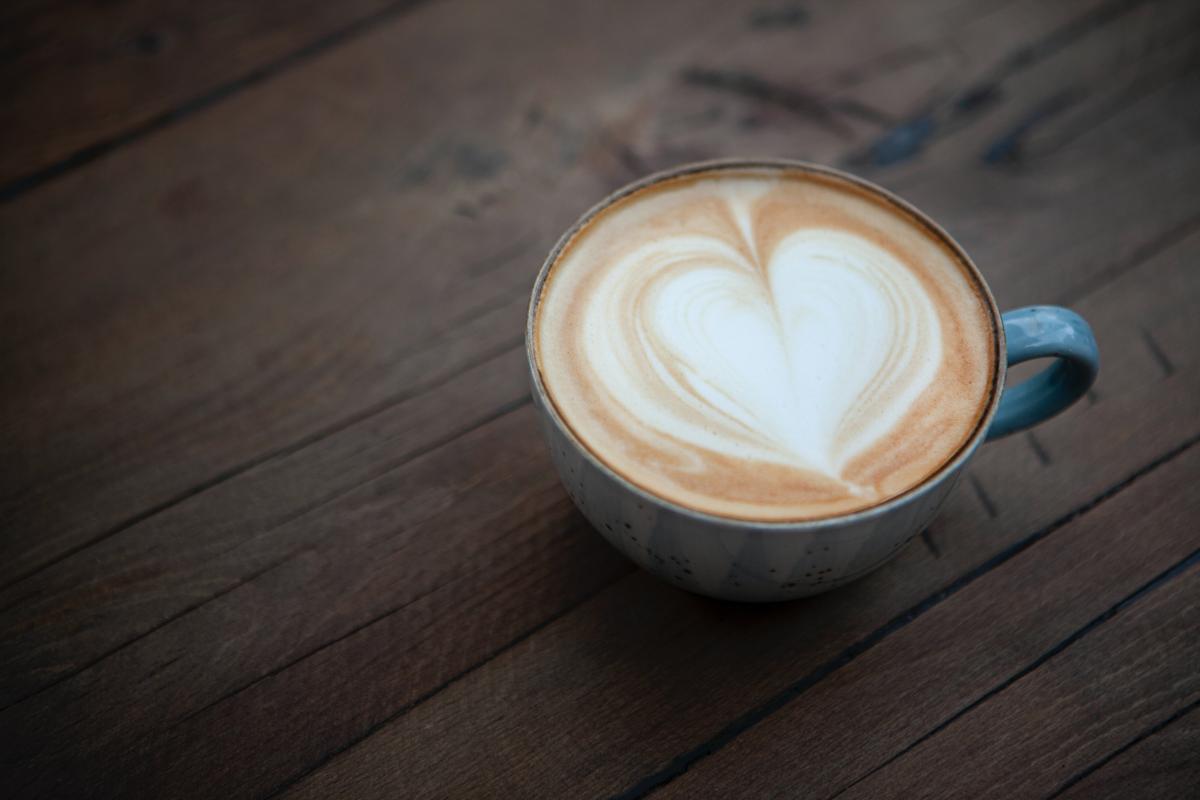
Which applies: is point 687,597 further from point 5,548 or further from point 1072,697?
point 5,548

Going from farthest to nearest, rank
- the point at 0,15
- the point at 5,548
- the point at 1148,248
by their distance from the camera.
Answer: the point at 0,15, the point at 1148,248, the point at 5,548

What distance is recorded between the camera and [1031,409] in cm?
76

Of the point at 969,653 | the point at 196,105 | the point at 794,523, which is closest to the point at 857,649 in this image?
the point at 969,653

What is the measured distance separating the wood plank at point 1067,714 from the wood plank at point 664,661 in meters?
0.08

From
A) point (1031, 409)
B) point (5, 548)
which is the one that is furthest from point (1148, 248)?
point (5, 548)

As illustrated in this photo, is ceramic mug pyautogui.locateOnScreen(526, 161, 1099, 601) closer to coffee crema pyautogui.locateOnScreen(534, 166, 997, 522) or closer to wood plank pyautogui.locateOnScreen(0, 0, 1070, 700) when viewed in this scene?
coffee crema pyautogui.locateOnScreen(534, 166, 997, 522)

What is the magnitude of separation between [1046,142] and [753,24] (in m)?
0.40

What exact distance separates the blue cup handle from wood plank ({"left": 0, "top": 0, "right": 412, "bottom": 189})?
3.07 feet

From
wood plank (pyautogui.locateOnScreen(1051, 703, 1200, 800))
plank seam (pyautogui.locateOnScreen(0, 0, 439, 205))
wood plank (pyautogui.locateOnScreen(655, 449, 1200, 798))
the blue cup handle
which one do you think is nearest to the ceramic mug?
the blue cup handle

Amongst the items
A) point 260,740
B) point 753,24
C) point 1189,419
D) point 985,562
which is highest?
point 753,24

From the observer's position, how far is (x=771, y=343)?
0.73 metres

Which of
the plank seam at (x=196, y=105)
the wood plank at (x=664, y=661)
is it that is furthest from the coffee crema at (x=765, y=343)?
the plank seam at (x=196, y=105)

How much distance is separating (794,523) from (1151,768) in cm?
36

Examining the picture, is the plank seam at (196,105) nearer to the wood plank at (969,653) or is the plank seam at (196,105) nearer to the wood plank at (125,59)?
the wood plank at (125,59)
